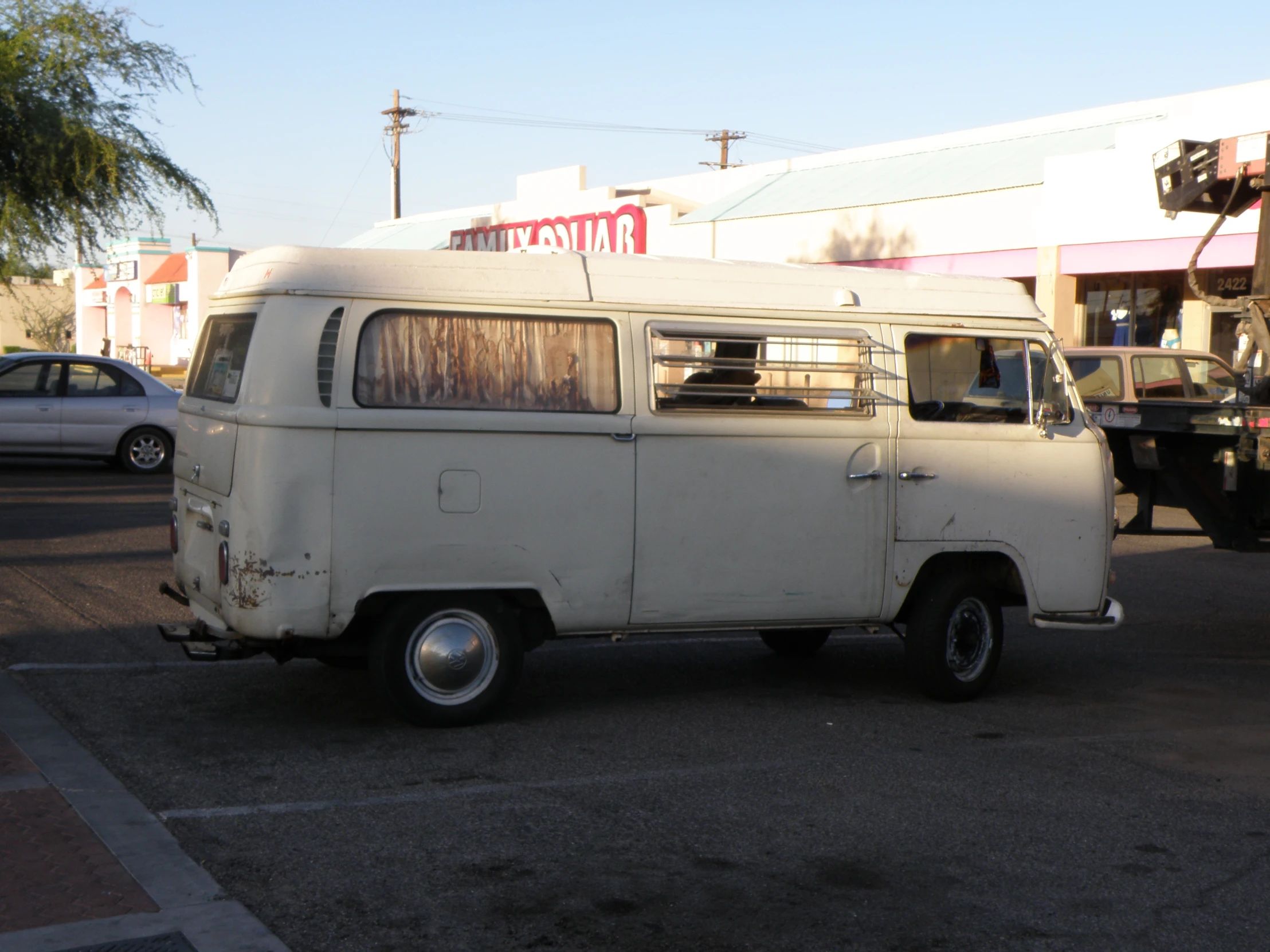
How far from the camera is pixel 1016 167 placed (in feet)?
86.3

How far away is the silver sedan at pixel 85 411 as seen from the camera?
1662cm

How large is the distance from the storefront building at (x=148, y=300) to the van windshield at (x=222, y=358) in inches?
2326

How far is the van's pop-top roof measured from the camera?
6238 mm

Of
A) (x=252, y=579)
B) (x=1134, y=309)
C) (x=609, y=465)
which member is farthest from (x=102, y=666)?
(x=1134, y=309)

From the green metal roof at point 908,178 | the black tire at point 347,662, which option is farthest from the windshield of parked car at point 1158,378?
the black tire at point 347,662

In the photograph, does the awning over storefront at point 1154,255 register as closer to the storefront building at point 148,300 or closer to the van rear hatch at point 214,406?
the van rear hatch at point 214,406

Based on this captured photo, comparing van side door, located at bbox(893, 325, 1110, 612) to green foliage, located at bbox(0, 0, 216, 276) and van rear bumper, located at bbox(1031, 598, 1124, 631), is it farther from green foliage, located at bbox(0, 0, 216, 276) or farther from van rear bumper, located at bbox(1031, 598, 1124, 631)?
green foliage, located at bbox(0, 0, 216, 276)

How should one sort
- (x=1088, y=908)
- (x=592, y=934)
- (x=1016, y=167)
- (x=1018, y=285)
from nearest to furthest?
(x=592, y=934) → (x=1088, y=908) → (x=1018, y=285) → (x=1016, y=167)

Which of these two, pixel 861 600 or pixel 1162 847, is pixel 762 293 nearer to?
pixel 861 600

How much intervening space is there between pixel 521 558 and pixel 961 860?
2417 millimetres

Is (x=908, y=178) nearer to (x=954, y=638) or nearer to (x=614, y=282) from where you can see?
(x=954, y=638)

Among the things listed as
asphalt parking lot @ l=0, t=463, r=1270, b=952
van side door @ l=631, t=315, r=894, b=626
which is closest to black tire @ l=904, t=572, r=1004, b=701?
asphalt parking lot @ l=0, t=463, r=1270, b=952

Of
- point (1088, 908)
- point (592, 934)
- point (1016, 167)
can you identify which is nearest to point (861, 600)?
point (1088, 908)

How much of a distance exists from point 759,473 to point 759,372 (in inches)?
19.7
